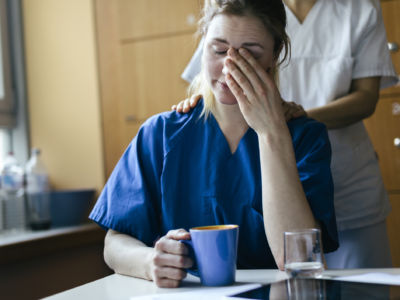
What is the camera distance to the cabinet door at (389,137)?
211 cm

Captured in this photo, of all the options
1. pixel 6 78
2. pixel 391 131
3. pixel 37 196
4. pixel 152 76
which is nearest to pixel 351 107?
pixel 391 131

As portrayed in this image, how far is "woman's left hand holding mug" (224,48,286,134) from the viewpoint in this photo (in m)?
1.08

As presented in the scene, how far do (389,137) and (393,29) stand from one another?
433mm

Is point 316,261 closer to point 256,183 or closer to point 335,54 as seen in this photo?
point 256,183

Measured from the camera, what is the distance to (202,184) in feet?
3.79

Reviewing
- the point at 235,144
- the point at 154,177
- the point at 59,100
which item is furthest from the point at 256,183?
the point at 59,100

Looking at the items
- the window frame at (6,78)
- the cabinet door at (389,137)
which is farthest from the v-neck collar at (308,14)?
the window frame at (6,78)

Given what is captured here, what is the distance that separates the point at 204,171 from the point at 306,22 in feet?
2.09

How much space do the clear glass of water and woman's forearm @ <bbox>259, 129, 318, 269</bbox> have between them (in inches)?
5.9

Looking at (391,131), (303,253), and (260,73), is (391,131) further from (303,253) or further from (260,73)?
(303,253)

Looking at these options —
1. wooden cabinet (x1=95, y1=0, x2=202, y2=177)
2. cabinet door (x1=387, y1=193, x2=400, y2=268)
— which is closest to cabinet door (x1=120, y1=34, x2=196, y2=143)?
wooden cabinet (x1=95, y1=0, x2=202, y2=177)

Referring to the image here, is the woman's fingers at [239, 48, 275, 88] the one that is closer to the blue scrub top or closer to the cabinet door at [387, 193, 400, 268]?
the blue scrub top

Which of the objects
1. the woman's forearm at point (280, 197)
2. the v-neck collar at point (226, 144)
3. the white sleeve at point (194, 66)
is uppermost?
the white sleeve at point (194, 66)

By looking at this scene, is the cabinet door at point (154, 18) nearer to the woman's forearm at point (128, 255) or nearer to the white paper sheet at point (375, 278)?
the woman's forearm at point (128, 255)
